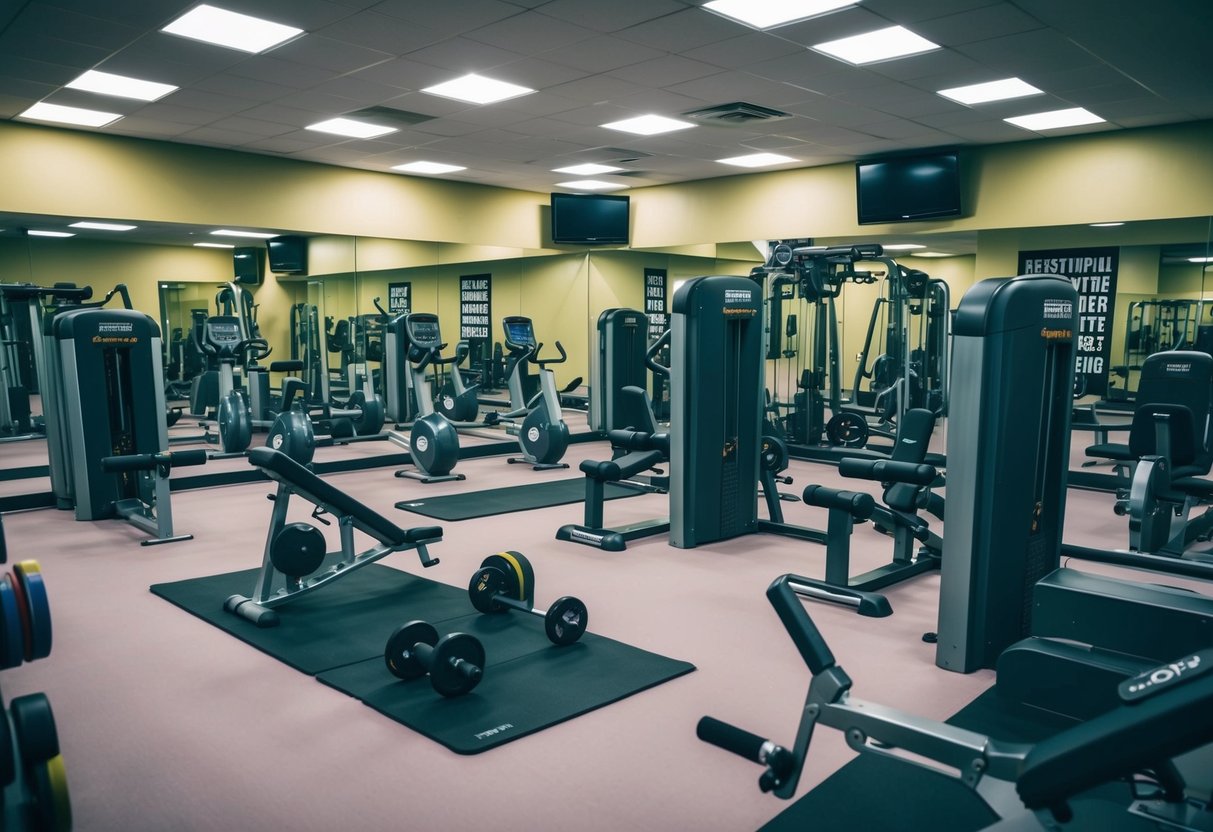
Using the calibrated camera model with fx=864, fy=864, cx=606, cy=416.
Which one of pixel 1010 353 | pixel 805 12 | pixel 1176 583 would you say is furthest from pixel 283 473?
pixel 1176 583

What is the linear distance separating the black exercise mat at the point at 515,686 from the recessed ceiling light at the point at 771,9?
301 cm

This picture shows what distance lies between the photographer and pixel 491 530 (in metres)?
5.05

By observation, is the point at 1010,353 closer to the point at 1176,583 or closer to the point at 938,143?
the point at 1176,583

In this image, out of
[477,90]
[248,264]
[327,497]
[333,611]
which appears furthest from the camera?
[248,264]

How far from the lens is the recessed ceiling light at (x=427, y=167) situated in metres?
8.19

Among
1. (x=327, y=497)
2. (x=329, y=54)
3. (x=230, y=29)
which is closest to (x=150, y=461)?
(x=327, y=497)

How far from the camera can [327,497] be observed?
3424 millimetres

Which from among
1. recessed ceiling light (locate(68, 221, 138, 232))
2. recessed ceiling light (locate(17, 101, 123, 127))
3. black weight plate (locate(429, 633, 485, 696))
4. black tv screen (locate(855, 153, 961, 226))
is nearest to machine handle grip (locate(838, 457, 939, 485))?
black weight plate (locate(429, 633, 485, 696))

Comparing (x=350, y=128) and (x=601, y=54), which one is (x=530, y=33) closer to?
(x=601, y=54)

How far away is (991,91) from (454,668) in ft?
16.7

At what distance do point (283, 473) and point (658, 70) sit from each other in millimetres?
3390

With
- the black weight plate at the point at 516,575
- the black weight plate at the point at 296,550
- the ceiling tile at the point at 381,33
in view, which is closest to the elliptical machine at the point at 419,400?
the ceiling tile at the point at 381,33

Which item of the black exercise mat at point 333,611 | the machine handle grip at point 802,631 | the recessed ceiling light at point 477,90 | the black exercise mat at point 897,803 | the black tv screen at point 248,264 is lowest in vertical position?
the black exercise mat at point 333,611

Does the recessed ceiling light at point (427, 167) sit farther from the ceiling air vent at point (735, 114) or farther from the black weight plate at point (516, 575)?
the black weight plate at point (516, 575)
